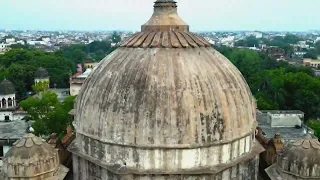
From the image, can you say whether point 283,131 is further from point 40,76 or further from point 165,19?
point 40,76

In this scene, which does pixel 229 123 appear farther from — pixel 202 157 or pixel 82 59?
pixel 82 59

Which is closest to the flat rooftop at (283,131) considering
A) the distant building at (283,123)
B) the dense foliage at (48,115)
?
the distant building at (283,123)

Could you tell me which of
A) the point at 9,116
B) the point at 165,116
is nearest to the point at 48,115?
the point at 9,116

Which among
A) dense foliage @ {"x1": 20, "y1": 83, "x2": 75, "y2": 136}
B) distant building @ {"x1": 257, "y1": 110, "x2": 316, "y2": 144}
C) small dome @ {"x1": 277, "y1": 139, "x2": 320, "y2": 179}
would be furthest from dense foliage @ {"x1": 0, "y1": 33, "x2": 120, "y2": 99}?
small dome @ {"x1": 277, "y1": 139, "x2": 320, "y2": 179}

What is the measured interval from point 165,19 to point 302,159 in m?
6.01

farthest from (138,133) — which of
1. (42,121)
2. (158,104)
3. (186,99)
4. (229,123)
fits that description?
(42,121)

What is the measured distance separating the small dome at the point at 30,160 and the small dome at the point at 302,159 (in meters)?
6.94

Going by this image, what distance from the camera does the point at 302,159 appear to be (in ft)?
35.6

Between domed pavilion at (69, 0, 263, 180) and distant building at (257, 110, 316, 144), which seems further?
distant building at (257, 110, 316, 144)

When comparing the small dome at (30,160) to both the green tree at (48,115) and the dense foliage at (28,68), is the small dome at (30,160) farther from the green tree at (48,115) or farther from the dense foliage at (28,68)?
the dense foliage at (28,68)

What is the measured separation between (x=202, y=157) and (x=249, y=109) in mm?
2312

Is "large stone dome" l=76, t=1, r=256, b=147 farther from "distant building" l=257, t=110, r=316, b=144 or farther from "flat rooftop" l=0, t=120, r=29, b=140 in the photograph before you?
"distant building" l=257, t=110, r=316, b=144

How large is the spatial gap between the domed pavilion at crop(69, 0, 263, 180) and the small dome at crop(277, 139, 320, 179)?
3.84ft

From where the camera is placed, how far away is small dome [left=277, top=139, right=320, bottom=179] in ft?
35.2
